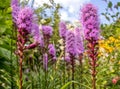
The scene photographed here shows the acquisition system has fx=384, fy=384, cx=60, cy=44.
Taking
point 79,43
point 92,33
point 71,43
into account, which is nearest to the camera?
point 92,33

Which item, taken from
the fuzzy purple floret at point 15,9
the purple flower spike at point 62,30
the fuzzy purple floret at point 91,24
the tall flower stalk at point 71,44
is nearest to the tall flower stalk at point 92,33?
the fuzzy purple floret at point 91,24

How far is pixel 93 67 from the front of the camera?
9.14 feet

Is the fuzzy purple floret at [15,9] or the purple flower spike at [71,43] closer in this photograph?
the fuzzy purple floret at [15,9]

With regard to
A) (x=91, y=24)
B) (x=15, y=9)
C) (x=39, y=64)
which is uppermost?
(x=15, y=9)

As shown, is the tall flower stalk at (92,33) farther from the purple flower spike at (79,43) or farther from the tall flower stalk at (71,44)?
the purple flower spike at (79,43)

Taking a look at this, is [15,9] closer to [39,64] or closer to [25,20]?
[25,20]

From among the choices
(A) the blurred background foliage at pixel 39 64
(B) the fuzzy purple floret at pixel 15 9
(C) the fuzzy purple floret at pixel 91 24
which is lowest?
(A) the blurred background foliage at pixel 39 64

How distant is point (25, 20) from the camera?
2.34m

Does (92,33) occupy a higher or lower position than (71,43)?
higher

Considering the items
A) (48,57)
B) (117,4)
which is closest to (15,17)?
(48,57)

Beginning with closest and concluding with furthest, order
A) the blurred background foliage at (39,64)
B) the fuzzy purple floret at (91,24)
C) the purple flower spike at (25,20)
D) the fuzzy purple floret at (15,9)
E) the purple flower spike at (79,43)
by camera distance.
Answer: the purple flower spike at (25,20), the fuzzy purple floret at (15,9), the fuzzy purple floret at (91,24), the blurred background foliage at (39,64), the purple flower spike at (79,43)

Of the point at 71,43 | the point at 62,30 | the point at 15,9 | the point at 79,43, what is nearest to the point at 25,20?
the point at 15,9

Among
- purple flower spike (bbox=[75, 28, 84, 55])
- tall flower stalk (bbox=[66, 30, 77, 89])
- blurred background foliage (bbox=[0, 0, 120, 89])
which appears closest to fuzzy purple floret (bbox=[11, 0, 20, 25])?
blurred background foliage (bbox=[0, 0, 120, 89])

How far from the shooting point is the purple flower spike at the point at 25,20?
2.31m
